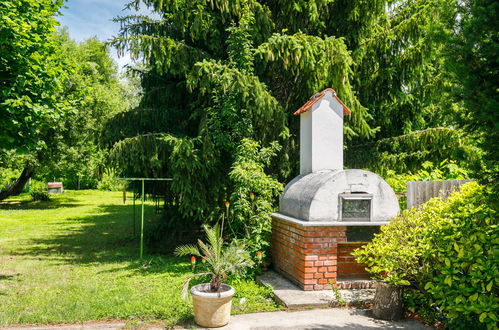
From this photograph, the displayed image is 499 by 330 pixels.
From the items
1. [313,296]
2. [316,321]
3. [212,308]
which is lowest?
[316,321]

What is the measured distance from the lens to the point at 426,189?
269 inches

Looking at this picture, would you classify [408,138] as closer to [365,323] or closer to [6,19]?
[365,323]

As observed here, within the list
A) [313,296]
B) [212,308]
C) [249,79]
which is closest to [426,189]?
[313,296]

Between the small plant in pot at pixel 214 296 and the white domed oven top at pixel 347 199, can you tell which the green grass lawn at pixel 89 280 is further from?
the white domed oven top at pixel 347 199

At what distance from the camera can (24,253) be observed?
1081 cm

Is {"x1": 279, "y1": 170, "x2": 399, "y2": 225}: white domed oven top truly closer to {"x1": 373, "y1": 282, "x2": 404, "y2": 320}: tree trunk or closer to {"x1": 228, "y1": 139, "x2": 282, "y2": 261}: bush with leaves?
{"x1": 228, "y1": 139, "x2": 282, "y2": 261}: bush with leaves

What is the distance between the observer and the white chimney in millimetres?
7422

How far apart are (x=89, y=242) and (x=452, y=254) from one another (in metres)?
11.2

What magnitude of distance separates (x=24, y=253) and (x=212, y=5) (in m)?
8.51

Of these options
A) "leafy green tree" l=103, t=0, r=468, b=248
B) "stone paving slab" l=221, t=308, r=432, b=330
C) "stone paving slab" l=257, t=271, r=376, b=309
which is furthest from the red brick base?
"leafy green tree" l=103, t=0, r=468, b=248

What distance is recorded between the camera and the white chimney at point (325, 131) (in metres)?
7.42

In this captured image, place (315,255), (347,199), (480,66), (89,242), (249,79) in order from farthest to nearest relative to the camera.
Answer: (89,242), (249,79), (347,199), (315,255), (480,66)

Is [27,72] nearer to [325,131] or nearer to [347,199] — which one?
[325,131]

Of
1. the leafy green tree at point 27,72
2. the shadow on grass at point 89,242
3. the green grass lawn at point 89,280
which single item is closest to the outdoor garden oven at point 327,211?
the green grass lawn at point 89,280
